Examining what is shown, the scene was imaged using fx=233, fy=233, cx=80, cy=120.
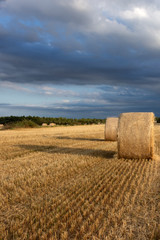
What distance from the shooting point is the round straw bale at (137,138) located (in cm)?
834

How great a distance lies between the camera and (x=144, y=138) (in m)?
8.34

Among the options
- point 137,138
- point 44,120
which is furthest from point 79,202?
point 44,120

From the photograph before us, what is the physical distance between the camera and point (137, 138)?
8414 millimetres

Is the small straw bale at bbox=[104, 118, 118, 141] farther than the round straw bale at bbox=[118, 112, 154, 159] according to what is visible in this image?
Yes

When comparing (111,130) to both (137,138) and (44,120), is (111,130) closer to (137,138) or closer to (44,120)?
(137,138)

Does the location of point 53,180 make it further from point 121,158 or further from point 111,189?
point 121,158

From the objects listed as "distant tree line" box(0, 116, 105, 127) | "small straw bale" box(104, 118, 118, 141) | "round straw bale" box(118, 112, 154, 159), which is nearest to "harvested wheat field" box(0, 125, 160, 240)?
"round straw bale" box(118, 112, 154, 159)

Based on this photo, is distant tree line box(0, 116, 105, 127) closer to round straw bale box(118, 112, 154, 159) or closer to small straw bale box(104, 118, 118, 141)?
small straw bale box(104, 118, 118, 141)

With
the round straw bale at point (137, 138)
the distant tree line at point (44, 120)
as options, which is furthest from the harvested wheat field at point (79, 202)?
the distant tree line at point (44, 120)

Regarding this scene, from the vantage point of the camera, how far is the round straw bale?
834cm

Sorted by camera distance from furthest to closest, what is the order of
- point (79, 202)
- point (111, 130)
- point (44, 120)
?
point (44, 120), point (111, 130), point (79, 202)

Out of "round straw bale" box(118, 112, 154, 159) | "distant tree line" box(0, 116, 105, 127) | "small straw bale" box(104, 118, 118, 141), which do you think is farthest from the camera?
"distant tree line" box(0, 116, 105, 127)

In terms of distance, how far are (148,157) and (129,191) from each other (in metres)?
3.91

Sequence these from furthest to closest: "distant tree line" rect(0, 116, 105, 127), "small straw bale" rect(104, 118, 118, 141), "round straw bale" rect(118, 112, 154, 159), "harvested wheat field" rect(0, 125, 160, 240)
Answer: "distant tree line" rect(0, 116, 105, 127) → "small straw bale" rect(104, 118, 118, 141) → "round straw bale" rect(118, 112, 154, 159) → "harvested wheat field" rect(0, 125, 160, 240)
